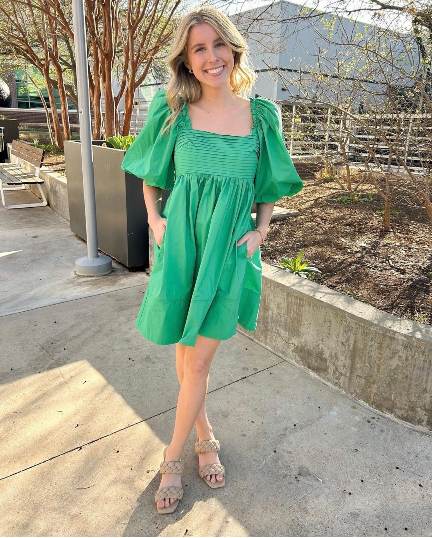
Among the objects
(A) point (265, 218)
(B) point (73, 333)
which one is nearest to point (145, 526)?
(A) point (265, 218)

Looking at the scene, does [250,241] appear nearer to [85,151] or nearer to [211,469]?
[211,469]

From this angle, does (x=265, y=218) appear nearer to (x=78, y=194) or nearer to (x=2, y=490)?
(x=2, y=490)

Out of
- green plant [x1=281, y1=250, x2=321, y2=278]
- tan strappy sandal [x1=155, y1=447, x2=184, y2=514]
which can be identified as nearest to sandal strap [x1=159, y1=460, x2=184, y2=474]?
tan strappy sandal [x1=155, y1=447, x2=184, y2=514]

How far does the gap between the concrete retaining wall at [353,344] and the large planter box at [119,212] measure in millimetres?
1780

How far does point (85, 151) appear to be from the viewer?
4.23 meters

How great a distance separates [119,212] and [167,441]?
8.91 ft

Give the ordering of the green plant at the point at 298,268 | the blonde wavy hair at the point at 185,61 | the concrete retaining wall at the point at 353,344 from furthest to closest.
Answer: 1. the green plant at the point at 298,268
2. the concrete retaining wall at the point at 353,344
3. the blonde wavy hair at the point at 185,61

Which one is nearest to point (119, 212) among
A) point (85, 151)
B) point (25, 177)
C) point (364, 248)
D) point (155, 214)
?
point (85, 151)

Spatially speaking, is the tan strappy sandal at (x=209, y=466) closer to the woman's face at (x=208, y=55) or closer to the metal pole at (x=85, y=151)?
the woman's face at (x=208, y=55)

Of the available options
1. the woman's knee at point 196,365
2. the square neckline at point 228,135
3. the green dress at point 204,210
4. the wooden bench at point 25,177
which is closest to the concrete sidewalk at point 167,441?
the woman's knee at point 196,365

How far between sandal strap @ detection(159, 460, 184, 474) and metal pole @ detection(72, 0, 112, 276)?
2.78 metres

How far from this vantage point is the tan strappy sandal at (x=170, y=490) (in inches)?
75.5

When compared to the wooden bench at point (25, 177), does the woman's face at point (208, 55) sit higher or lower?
higher

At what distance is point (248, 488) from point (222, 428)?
42 cm
